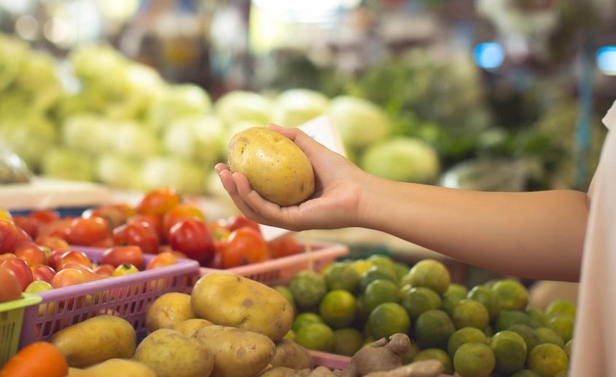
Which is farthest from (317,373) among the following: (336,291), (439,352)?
(336,291)

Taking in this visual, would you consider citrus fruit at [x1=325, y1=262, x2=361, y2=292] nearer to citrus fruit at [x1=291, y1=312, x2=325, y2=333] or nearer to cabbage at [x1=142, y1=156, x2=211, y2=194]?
citrus fruit at [x1=291, y1=312, x2=325, y2=333]

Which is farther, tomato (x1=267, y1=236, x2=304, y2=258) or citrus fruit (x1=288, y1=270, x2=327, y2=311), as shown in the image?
tomato (x1=267, y1=236, x2=304, y2=258)

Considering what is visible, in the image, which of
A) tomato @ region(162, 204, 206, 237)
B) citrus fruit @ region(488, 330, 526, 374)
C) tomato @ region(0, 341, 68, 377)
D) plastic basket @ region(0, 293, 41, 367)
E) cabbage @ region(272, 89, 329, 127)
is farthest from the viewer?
cabbage @ region(272, 89, 329, 127)

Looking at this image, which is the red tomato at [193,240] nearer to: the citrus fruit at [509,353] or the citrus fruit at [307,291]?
the citrus fruit at [307,291]

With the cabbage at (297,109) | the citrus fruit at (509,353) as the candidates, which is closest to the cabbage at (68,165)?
the cabbage at (297,109)

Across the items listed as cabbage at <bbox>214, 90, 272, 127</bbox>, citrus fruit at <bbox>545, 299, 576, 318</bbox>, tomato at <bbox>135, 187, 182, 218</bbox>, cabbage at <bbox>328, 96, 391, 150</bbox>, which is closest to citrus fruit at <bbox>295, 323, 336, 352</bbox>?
citrus fruit at <bbox>545, 299, 576, 318</bbox>

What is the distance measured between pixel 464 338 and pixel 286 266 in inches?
31.1

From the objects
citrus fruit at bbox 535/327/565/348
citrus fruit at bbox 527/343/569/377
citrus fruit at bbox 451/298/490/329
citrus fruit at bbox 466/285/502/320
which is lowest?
citrus fruit at bbox 527/343/569/377

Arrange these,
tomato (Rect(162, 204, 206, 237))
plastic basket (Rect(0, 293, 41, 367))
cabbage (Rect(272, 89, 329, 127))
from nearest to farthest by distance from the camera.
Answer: plastic basket (Rect(0, 293, 41, 367)) < tomato (Rect(162, 204, 206, 237)) < cabbage (Rect(272, 89, 329, 127))

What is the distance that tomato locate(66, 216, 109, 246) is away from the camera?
7.76ft

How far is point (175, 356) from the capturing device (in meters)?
1.49

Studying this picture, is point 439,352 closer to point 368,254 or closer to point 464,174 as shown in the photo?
point 368,254

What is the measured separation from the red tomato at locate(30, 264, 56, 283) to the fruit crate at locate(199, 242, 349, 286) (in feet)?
1.66

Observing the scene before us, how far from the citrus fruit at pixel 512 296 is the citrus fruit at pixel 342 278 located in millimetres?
449
